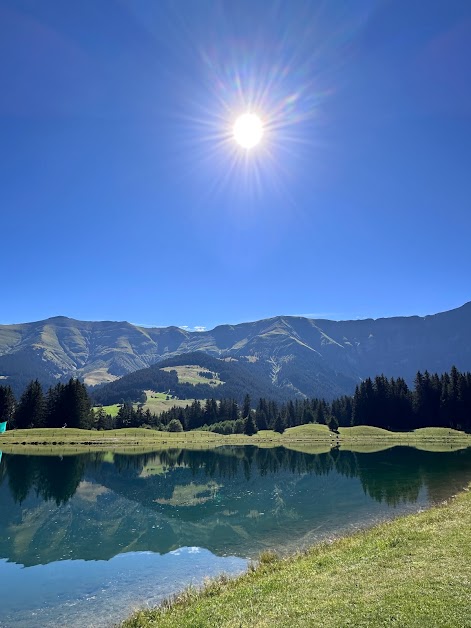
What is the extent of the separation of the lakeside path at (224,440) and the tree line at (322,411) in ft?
37.0

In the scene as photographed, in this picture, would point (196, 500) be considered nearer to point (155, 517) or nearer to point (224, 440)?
point (155, 517)

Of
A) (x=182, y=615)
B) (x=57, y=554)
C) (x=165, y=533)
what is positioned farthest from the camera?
(x=165, y=533)

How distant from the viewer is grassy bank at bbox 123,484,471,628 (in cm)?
1448

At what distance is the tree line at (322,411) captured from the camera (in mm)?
140500

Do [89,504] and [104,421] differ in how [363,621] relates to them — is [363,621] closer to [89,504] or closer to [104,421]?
[89,504]

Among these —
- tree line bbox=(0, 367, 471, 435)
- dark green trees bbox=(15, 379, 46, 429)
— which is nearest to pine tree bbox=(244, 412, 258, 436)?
tree line bbox=(0, 367, 471, 435)

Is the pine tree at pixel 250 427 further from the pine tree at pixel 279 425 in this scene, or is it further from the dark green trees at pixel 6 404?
the dark green trees at pixel 6 404

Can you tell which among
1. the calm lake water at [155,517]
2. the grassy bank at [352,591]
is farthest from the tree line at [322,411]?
the grassy bank at [352,591]

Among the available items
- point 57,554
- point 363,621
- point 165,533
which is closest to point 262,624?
point 363,621

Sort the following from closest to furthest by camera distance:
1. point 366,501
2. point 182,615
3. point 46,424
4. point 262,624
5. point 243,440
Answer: point 262,624 < point 182,615 < point 366,501 < point 46,424 < point 243,440

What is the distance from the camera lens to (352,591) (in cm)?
1725

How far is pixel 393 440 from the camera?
144 m

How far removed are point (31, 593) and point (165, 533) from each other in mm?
15788

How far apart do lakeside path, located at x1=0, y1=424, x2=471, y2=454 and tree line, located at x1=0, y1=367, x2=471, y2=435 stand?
1129cm
